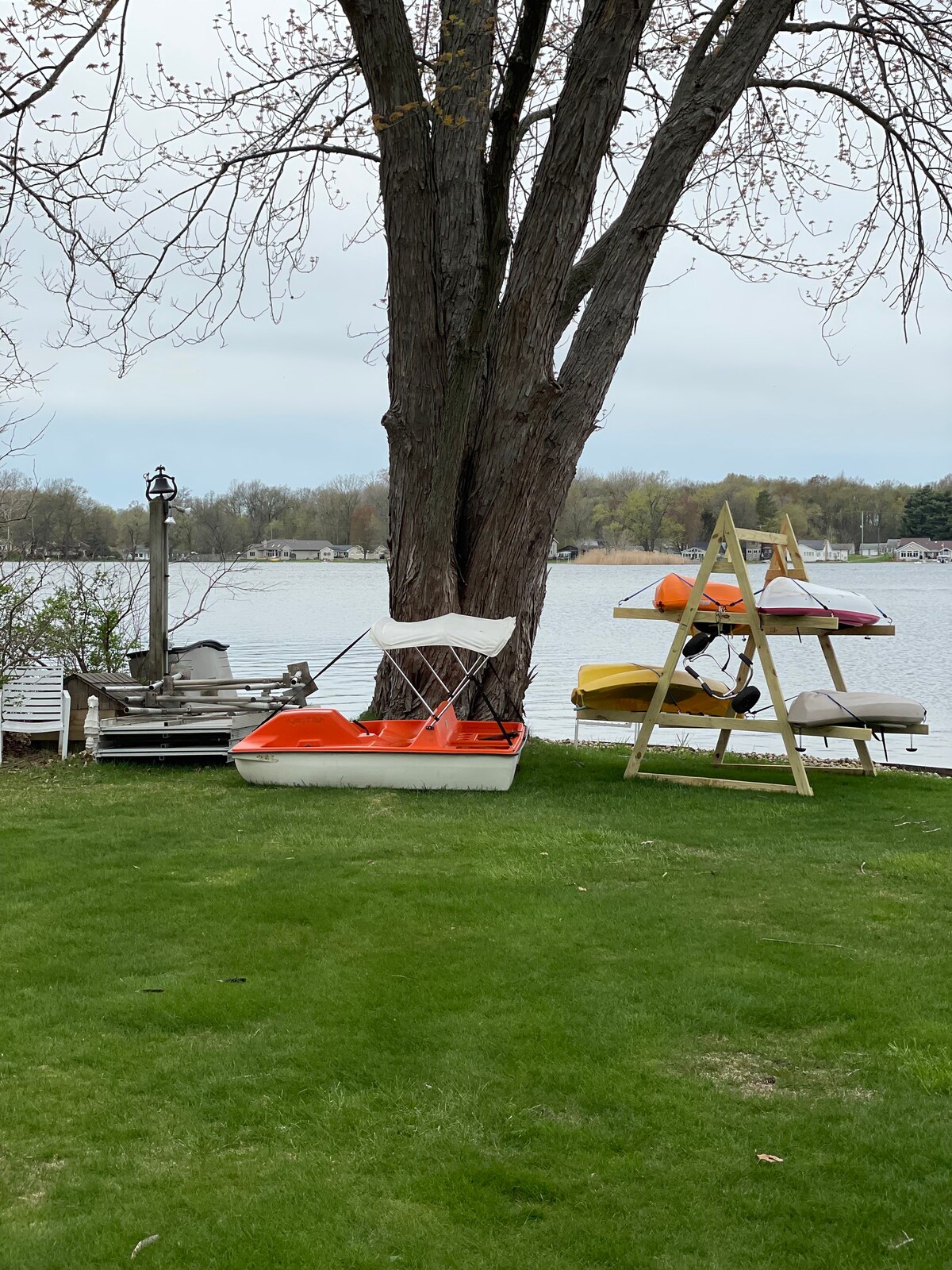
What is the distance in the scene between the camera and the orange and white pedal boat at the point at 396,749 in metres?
8.14

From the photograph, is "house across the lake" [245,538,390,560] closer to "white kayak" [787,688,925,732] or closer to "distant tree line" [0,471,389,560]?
"distant tree line" [0,471,389,560]

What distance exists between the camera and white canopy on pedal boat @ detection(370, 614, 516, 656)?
331 inches

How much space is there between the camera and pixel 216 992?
417 cm

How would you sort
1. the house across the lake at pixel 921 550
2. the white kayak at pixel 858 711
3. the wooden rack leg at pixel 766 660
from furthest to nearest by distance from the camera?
the house across the lake at pixel 921 550 < the white kayak at pixel 858 711 < the wooden rack leg at pixel 766 660

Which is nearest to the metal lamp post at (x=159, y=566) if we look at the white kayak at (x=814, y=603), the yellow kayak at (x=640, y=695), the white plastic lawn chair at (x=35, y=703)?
the white plastic lawn chair at (x=35, y=703)

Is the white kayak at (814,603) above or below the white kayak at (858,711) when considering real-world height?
above

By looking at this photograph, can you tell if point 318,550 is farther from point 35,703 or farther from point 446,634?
point 446,634

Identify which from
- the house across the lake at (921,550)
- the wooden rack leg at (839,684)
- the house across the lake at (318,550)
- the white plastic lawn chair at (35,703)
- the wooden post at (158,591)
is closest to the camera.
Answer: the wooden rack leg at (839,684)

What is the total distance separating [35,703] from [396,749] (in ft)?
12.8

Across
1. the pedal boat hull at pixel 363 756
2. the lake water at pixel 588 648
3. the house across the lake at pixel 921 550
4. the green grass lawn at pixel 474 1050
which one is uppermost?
the house across the lake at pixel 921 550

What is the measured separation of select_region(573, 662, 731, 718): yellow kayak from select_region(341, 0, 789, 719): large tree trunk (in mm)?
1140

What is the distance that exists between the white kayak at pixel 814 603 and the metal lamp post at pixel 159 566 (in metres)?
5.69

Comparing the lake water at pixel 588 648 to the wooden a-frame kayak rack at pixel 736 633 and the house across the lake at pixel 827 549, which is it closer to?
the house across the lake at pixel 827 549

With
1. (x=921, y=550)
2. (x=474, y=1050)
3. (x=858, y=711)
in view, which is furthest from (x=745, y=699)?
(x=921, y=550)
